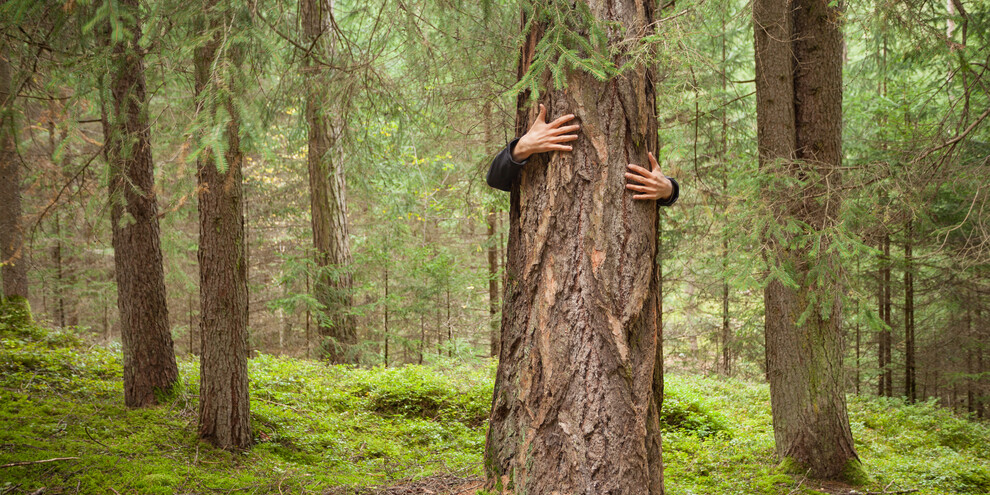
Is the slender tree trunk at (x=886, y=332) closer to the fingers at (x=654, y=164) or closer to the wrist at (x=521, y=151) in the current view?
the fingers at (x=654, y=164)

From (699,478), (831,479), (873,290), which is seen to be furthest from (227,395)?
(873,290)

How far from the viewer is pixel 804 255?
196 inches

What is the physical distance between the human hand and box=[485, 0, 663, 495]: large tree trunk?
0.19 ft

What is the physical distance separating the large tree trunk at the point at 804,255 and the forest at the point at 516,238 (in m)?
0.02

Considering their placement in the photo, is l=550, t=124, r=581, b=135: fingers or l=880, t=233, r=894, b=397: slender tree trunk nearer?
l=550, t=124, r=581, b=135: fingers

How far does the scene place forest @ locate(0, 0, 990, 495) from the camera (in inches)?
118

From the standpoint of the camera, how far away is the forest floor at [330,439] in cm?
402

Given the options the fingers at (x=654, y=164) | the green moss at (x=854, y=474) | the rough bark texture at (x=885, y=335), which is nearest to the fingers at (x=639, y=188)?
the fingers at (x=654, y=164)

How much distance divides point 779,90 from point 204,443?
20.8 feet

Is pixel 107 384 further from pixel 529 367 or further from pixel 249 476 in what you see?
pixel 529 367

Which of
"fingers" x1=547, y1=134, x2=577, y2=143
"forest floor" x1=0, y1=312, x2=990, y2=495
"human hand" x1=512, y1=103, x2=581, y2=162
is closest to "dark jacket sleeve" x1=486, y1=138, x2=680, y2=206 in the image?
"human hand" x1=512, y1=103, x2=581, y2=162

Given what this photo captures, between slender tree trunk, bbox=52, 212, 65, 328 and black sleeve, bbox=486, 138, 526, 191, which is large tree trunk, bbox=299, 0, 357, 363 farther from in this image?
black sleeve, bbox=486, 138, 526, 191

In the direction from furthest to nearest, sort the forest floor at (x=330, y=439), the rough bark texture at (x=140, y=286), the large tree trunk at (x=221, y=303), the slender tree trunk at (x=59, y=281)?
the slender tree trunk at (x=59, y=281)
the rough bark texture at (x=140, y=286)
the large tree trunk at (x=221, y=303)
the forest floor at (x=330, y=439)

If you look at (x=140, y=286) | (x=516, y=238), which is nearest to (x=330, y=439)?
(x=140, y=286)
